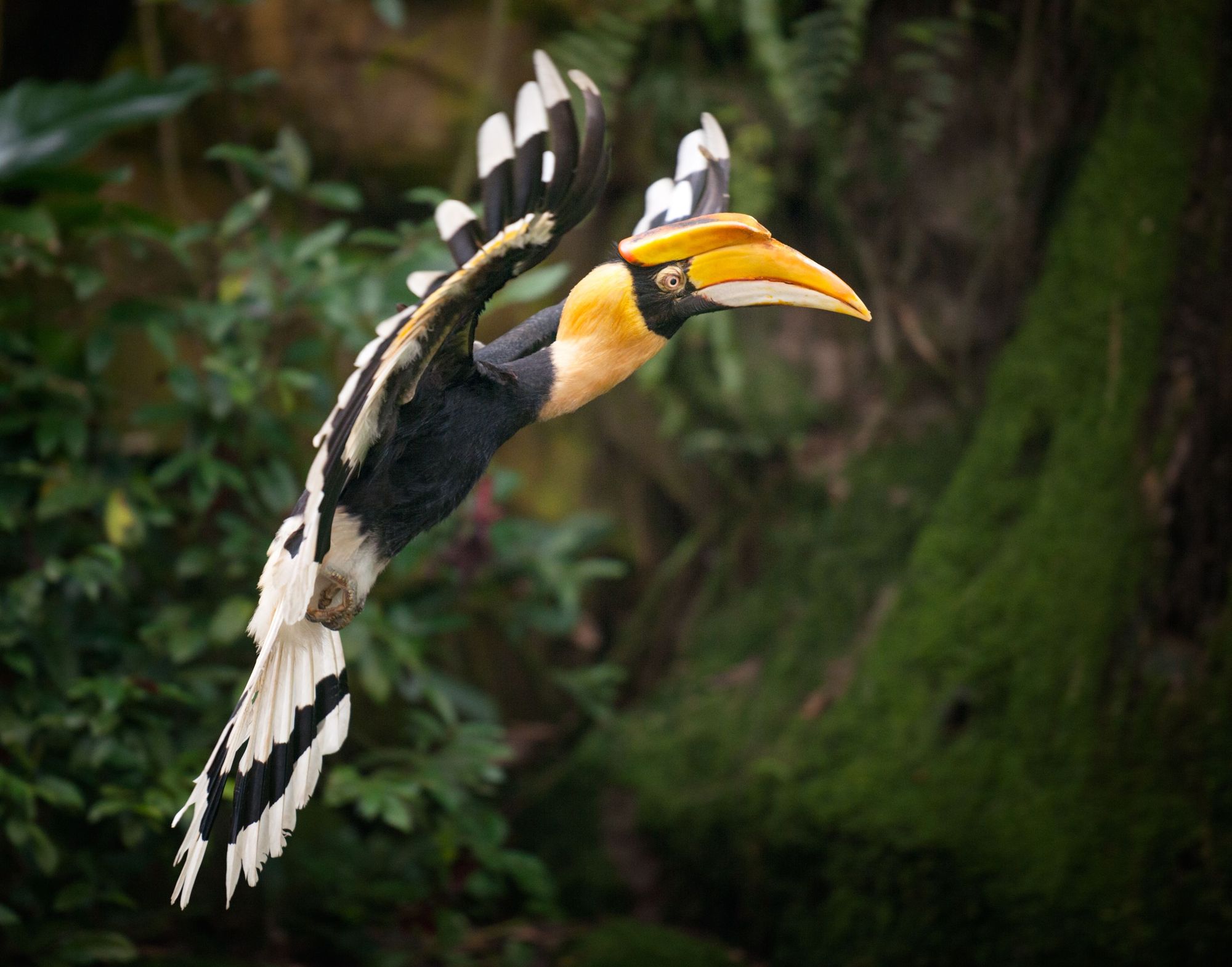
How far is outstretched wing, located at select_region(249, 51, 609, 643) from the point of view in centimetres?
112

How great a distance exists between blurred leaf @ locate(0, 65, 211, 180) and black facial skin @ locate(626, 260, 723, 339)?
1.64m

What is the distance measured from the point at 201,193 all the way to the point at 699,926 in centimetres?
243

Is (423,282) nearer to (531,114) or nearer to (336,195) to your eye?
(531,114)

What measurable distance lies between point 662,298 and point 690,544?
266 centimetres

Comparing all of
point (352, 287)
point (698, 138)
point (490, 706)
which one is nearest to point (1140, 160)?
point (698, 138)

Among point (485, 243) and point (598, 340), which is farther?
point (598, 340)

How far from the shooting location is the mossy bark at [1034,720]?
2400 millimetres

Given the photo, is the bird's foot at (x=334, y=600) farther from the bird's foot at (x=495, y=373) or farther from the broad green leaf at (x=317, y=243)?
the broad green leaf at (x=317, y=243)

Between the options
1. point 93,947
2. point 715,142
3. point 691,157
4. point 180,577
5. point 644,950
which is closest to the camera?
point 715,142

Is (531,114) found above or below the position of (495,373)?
above

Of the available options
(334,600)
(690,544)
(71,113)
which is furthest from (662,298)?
(690,544)

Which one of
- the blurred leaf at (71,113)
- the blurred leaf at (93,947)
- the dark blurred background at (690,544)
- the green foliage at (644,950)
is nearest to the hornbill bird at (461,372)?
the dark blurred background at (690,544)

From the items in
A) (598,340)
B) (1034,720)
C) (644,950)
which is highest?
(598,340)

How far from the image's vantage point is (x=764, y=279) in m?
1.29
